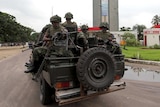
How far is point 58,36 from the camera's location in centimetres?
534

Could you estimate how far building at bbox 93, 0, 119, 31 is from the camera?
211ft

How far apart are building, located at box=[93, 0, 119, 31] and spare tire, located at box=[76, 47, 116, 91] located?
6017 cm

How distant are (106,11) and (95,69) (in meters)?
61.8

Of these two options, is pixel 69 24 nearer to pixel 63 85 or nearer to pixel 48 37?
pixel 48 37

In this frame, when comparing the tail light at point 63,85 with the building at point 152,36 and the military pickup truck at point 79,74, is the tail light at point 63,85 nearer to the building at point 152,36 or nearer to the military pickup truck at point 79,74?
the military pickup truck at point 79,74

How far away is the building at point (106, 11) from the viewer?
6419 centimetres

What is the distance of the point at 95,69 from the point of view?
15.5ft

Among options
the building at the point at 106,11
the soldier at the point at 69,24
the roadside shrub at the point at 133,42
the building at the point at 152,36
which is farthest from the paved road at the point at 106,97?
the building at the point at 106,11

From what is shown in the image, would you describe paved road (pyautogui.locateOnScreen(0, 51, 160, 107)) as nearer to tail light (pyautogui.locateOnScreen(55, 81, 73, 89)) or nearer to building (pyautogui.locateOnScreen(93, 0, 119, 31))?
tail light (pyautogui.locateOnScreen(55, 81, 73, 89))

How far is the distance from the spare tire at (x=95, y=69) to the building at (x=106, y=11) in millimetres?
60170

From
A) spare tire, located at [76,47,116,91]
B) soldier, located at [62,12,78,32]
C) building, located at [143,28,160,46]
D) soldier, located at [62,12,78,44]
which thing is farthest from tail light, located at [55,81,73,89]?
building, located at [143,28,160,46]

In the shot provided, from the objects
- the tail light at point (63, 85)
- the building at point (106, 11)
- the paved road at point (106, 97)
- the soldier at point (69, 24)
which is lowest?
the paved road at point (106, 97)

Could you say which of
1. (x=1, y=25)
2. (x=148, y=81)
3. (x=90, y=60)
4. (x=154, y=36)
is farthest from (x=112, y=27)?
(x=90, y=60)

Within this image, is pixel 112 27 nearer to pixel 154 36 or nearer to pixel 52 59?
pixel 154 36
